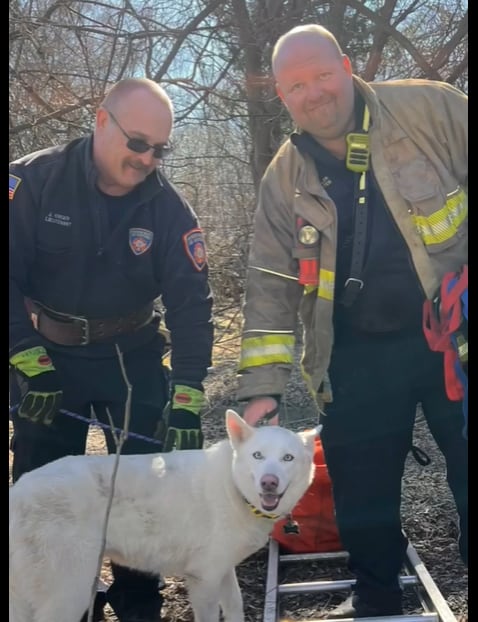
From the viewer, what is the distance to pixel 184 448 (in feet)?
9.91

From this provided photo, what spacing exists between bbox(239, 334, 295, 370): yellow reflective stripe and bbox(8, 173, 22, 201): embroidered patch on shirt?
112 cm

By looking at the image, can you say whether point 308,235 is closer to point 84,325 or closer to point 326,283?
point 326,283

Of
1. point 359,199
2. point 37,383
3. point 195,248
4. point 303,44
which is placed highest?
point 303,44

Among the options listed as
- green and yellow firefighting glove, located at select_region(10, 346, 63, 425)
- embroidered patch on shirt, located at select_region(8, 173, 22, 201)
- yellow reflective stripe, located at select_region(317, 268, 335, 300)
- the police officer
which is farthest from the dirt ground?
embroidered patch on shirt, located at select_region(8, 173, 22, 201)

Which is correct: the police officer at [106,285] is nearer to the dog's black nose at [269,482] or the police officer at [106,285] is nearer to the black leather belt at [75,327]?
the black leather belt at [75,327]

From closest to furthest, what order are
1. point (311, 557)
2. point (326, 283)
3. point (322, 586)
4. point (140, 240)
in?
point (326, 283), point (140, 240), point (322, 586), point (311, 557)

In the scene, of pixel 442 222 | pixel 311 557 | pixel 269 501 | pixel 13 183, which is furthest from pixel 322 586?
pixel 13 183

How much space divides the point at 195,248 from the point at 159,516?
43.6 inches

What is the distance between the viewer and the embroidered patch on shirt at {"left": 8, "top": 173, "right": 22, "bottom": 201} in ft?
9.59

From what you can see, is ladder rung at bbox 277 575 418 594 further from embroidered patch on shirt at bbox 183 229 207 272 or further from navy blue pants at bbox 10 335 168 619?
embroidered patch on shirt at bbox 183 229 207 272

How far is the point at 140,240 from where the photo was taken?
10.0ft

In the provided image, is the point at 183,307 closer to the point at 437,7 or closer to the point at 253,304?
the point at 253,304

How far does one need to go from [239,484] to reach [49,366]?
35.4 inches
